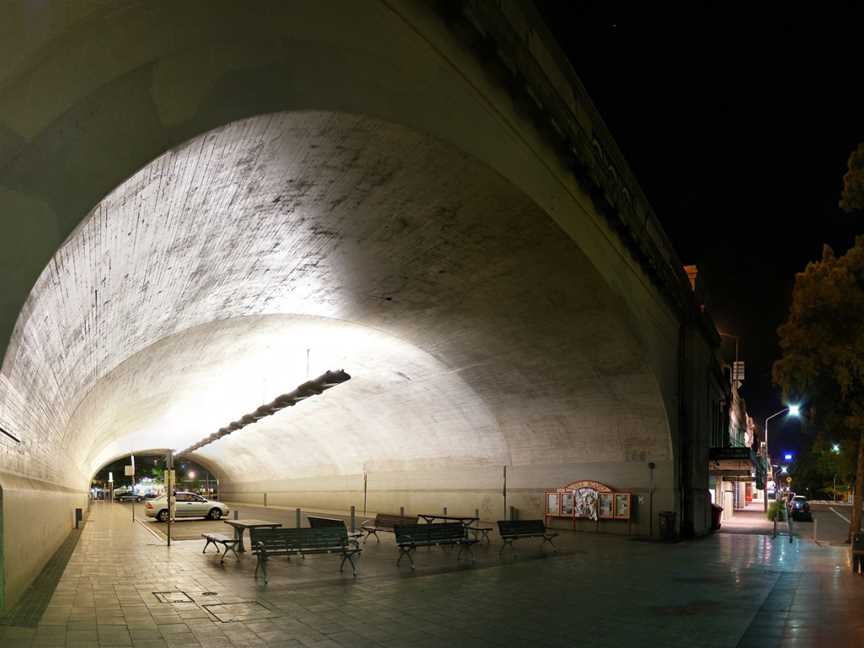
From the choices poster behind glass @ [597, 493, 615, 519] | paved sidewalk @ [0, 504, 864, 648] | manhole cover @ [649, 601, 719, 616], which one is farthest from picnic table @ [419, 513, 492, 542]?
manhole cover @ [649, 601, 719, 616]

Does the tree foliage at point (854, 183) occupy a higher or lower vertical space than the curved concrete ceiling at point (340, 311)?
higher

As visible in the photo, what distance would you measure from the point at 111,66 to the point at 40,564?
9.70 metres

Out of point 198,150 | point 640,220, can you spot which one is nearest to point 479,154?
point 198,150

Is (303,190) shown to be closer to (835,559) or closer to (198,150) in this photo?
(198,150)

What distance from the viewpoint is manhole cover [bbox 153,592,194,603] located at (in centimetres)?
1026

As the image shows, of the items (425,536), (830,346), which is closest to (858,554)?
(425,536)

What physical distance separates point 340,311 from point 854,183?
14485mm

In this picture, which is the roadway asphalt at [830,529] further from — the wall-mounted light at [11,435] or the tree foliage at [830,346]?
the wall-mounted light at [11,435]

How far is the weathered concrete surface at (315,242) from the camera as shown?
19.7ft

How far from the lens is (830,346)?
2189cm

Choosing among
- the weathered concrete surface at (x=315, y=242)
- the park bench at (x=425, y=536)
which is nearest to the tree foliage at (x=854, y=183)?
the weathered concrete surface at (x=315, y=242)

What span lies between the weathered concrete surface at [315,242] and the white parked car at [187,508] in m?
4.63

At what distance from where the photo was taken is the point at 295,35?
24.9 ft

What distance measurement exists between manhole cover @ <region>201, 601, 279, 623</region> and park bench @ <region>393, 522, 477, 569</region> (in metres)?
4.82
